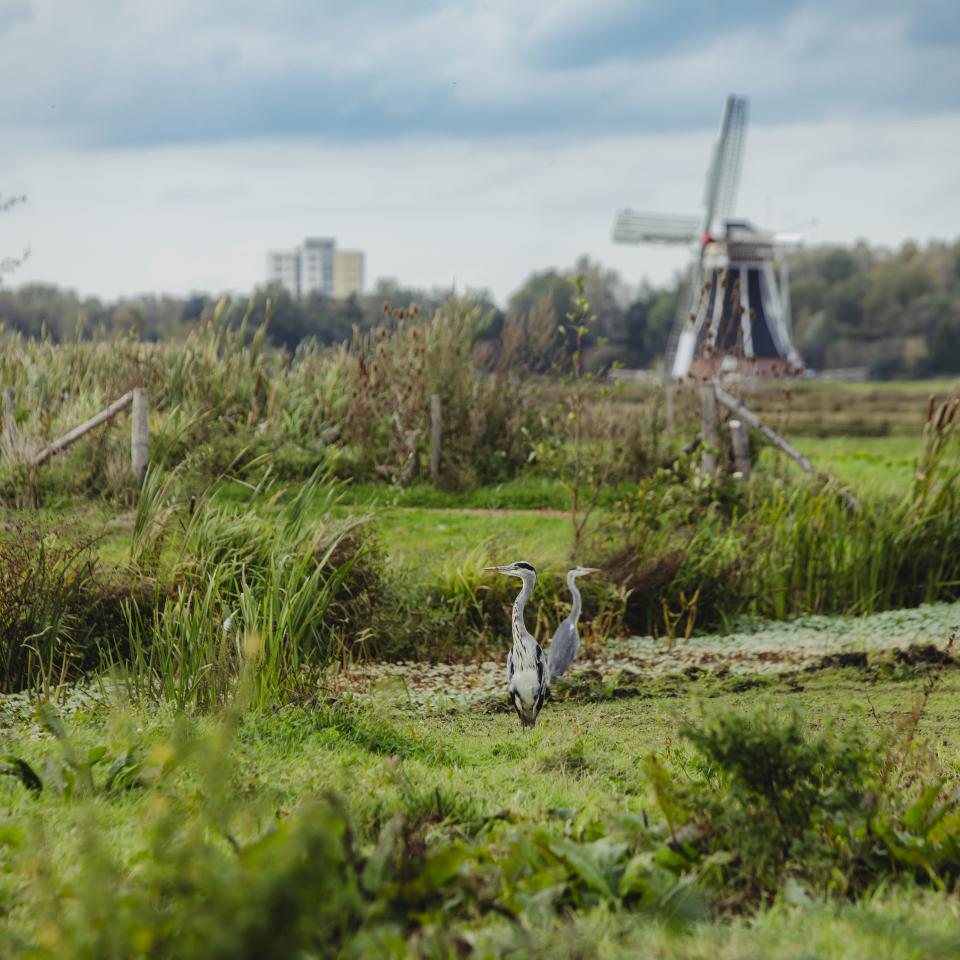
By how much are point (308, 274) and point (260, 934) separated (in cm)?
6492

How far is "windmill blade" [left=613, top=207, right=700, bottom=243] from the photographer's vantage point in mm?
32656

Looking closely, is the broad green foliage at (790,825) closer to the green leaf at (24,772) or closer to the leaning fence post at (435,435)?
the green leaf at (24,772)

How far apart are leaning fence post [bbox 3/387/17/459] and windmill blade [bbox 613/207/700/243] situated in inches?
971

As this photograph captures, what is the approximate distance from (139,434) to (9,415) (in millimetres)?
1088

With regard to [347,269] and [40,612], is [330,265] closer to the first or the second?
[347,269]

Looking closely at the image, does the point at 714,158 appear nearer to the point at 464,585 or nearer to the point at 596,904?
the point at 464,585

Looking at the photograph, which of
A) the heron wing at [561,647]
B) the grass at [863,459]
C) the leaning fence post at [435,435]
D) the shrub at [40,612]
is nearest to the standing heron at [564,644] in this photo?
the heron wing at [561,647]

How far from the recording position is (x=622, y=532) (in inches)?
307

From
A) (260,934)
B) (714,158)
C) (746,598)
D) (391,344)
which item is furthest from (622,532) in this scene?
(714,158)

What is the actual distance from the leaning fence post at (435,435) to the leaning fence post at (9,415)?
398 centimetres

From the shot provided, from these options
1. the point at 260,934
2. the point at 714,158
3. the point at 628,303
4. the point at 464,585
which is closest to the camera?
the point at 260,934

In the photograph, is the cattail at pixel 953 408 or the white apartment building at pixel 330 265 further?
the white apartment building at pixel 330 265

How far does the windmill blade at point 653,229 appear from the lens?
3266cm

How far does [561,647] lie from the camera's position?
5.38 metres
